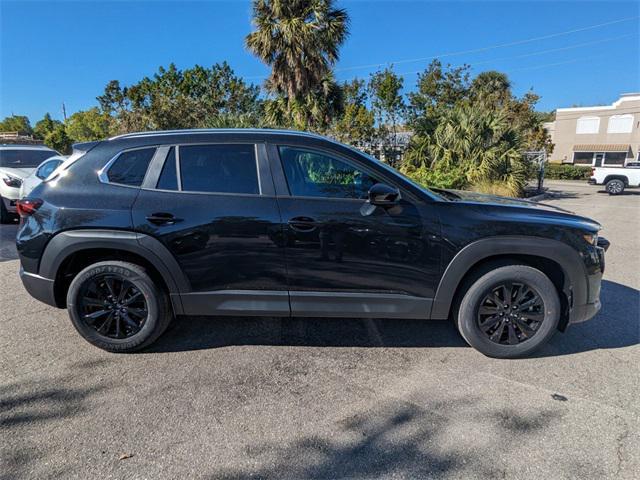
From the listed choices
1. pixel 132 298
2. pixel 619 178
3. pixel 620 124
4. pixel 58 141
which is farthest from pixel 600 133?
pixel 58 141

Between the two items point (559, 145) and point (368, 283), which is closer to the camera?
point (368, 283)

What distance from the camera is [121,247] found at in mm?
3096

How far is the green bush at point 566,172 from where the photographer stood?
96.6 ft

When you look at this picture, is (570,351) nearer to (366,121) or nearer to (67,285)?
(67,285)

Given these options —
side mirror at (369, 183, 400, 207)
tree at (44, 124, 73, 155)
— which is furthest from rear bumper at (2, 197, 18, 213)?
tree at (44, 124, 73, 155)

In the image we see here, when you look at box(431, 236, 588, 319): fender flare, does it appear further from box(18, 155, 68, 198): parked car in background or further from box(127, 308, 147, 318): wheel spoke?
box(18, 155, 68, 198): parked car in background

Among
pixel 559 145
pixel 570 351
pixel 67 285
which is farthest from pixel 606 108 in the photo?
pixel 67 285

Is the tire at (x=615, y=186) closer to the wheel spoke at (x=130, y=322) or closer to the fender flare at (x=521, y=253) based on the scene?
the fender flare at (x=521, y=253)

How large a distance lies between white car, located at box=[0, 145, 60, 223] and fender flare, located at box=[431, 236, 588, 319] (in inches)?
356

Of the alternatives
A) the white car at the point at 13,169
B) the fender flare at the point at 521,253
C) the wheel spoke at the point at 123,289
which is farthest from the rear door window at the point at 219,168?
the white car at the point at 13,169

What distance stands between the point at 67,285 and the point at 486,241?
3.64 metres

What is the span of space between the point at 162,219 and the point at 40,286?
4.20ft

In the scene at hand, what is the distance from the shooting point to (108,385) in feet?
9.34

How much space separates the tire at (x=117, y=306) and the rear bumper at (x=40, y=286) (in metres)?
0.18
